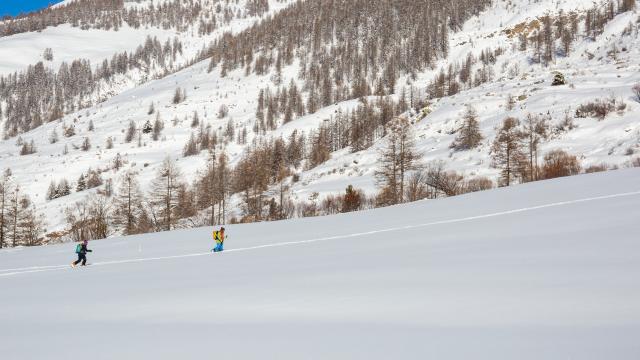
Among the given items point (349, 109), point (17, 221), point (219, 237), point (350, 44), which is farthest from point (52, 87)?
point (219, 237)

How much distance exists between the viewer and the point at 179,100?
11419 cm

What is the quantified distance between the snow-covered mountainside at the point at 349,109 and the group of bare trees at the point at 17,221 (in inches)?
79.7

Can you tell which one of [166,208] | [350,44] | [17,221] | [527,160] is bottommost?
[17,221]

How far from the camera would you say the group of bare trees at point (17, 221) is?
1742 inches

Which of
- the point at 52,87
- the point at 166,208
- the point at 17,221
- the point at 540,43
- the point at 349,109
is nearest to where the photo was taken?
the point at 166,208

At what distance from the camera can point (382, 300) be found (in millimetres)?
6129

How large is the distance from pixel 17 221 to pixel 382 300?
67191mm

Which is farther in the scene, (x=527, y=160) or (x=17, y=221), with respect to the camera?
(x=17, y=221)

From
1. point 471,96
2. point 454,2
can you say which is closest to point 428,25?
point 454,2

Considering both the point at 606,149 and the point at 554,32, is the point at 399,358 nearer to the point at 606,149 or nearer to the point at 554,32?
the point at 606,149

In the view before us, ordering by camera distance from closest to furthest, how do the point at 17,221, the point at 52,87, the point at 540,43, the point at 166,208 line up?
the point at 166,208
the point at 17,221
the point at 540,43
the point at 52,87

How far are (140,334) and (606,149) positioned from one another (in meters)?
42.3

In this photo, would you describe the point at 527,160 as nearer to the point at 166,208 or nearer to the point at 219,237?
the point at 219,237

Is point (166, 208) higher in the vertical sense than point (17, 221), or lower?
higher
